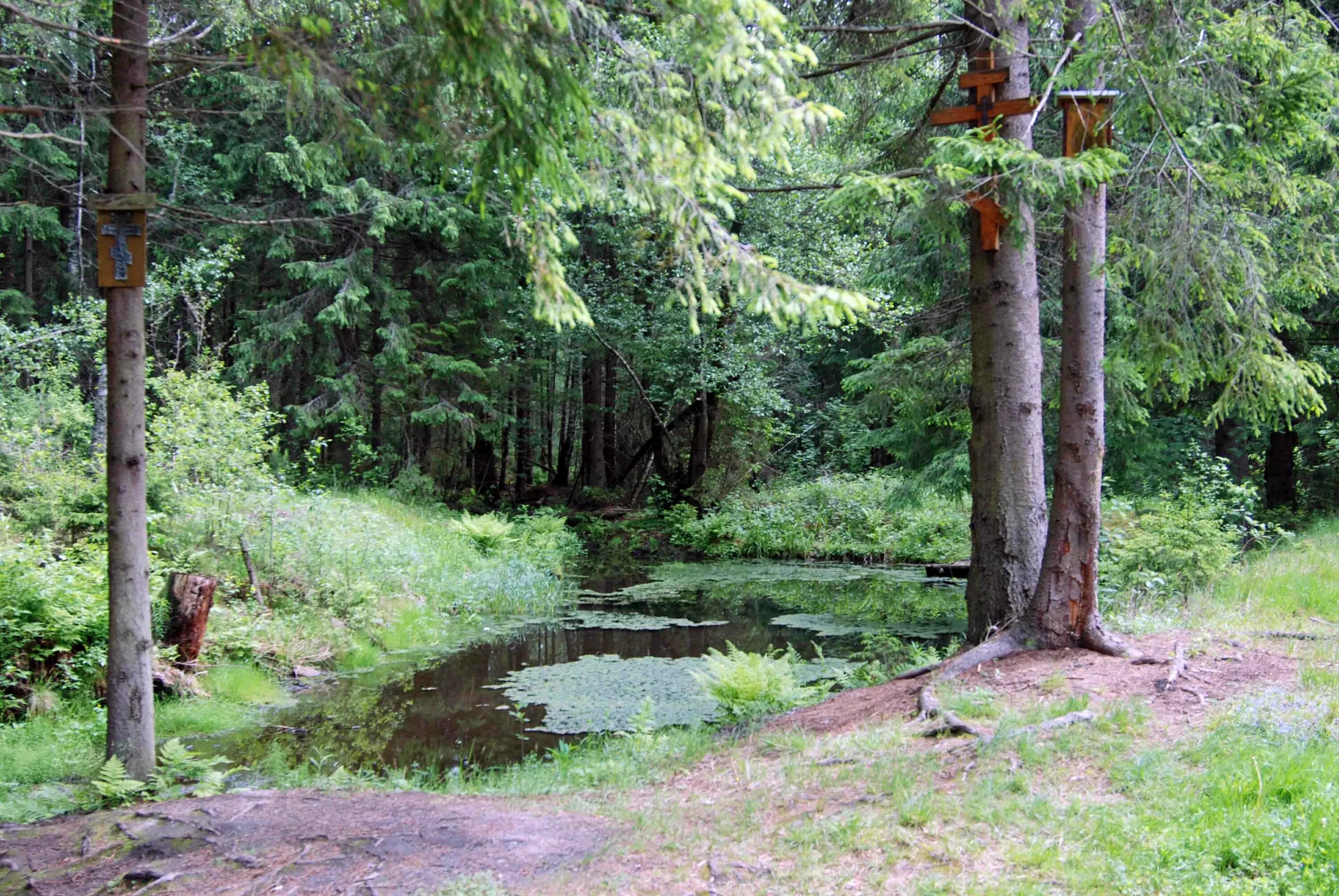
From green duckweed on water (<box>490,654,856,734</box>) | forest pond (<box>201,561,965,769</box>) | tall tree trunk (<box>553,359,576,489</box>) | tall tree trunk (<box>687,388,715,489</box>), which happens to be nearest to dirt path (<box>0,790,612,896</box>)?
forest pond (<box>201,561,965,769</box>)

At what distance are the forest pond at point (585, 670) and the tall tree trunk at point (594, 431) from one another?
8.80 meters

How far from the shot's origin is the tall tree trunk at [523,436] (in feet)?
82.4

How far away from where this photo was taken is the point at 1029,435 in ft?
23.2

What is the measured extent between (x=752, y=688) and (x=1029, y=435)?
2.95m

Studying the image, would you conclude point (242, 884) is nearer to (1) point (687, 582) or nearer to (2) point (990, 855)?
(2) point (990, 855)

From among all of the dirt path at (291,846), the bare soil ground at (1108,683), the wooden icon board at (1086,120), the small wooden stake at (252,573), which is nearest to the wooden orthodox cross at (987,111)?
the wooden icon board at (1086,120)

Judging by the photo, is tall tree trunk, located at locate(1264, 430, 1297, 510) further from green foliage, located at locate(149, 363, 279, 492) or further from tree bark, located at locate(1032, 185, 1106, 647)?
green foliage, located at locate(149, 363, 279, 492)

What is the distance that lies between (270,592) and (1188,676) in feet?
29.2

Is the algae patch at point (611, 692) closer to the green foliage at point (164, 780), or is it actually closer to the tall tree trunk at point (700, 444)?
the green foliage at point (164, 780)

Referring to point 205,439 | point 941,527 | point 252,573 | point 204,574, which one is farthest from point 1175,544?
point 205,439

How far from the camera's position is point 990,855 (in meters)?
3.70

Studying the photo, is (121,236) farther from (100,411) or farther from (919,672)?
(100,411)

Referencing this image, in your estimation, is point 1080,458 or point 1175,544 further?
point 1175,544

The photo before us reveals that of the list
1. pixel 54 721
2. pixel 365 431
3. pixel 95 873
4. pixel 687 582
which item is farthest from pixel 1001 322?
pixel 365 431
